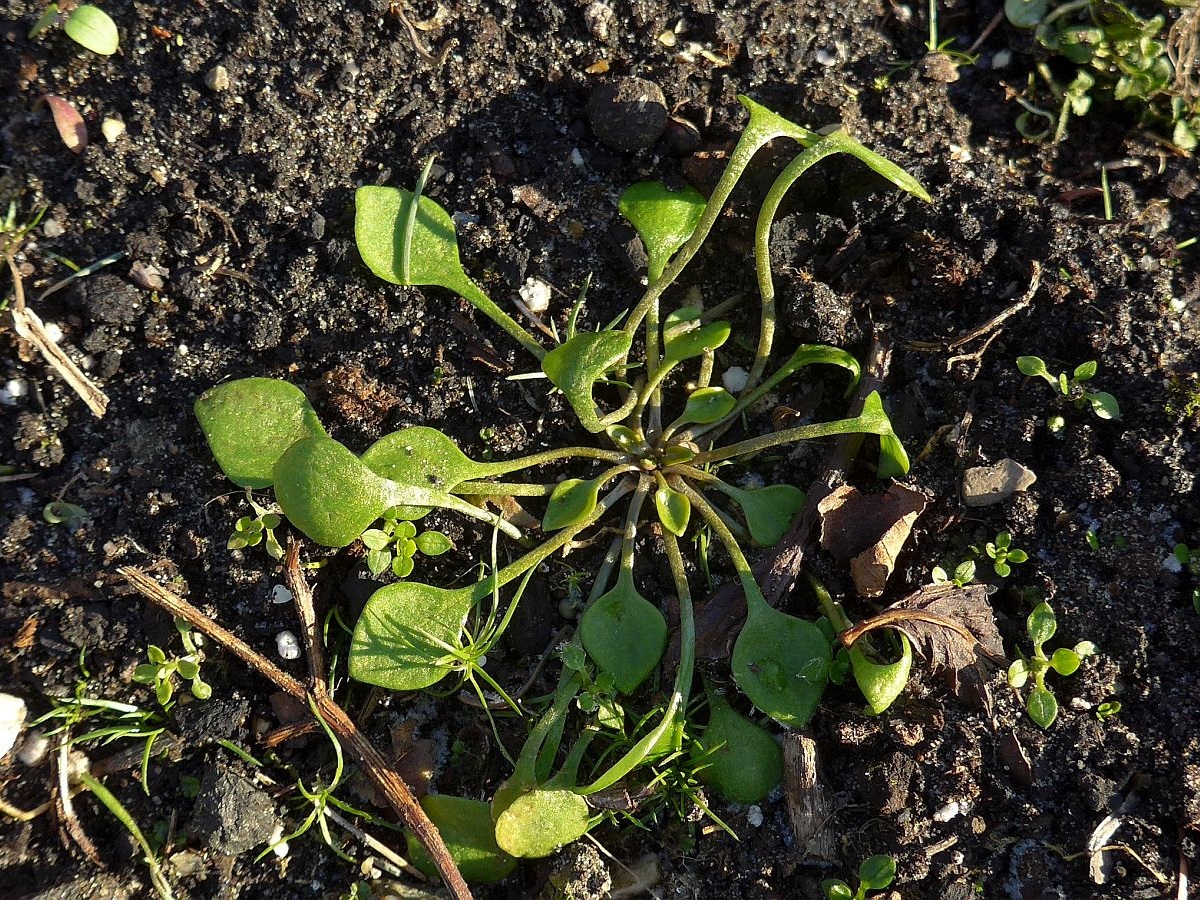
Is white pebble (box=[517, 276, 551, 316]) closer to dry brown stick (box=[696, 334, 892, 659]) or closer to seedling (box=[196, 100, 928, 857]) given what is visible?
seedling (box=[196, 100, 928, 857])

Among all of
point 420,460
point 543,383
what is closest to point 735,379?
point 543,383

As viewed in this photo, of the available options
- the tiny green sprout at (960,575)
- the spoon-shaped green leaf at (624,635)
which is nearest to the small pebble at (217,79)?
the spoon-shaped green leaf at (624,635)

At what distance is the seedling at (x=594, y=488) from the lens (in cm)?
170

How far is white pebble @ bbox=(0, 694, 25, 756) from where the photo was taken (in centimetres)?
168

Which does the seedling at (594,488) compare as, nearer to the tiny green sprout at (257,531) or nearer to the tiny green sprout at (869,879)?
the tiny green sprout at (257,531)

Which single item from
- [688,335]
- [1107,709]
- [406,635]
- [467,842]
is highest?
[688,335]

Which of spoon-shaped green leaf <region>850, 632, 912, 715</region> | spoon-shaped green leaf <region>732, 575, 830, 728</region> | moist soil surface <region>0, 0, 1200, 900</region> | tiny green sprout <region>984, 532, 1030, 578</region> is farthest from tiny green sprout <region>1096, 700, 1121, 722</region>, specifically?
spoon-shaped green leaf <region>732, 575, 830, 728</region>

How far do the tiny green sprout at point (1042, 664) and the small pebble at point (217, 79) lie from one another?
6.95 ft

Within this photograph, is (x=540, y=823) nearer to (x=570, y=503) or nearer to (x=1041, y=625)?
(x=570, y=503)

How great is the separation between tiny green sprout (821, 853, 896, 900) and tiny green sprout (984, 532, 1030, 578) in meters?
0.61

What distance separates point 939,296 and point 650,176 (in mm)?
735

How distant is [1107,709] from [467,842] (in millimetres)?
1267

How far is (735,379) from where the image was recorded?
2057mm

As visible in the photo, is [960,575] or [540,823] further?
[960,575]
